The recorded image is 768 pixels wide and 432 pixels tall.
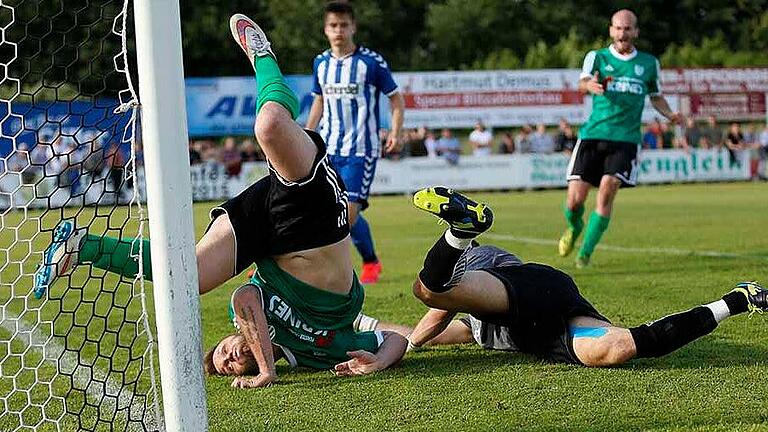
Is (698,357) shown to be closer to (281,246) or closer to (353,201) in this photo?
(281,246)

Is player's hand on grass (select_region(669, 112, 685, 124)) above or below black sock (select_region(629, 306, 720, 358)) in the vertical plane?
above

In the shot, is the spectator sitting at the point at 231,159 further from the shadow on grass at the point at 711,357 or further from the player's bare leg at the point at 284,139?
the player's bare leg at the point at 284,139

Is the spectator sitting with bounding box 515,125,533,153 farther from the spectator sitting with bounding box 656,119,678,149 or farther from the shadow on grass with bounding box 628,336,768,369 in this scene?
the shadow on grass with bounding box 628,336,768,369

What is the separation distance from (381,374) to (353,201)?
4.22 m

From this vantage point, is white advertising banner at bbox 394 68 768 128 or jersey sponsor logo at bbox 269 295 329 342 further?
white advertising banner at bbox 394 68 768 128

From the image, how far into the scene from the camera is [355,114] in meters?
9.37

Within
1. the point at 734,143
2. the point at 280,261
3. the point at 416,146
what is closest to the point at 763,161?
the point at 734,143

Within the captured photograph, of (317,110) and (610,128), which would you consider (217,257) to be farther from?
(610,128)

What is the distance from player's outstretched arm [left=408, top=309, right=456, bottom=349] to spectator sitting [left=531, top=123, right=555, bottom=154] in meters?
24.3

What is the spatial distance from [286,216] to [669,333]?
5.72 feet

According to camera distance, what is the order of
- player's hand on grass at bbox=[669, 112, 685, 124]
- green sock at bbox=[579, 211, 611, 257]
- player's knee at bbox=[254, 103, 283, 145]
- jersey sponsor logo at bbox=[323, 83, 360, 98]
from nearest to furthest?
player's knee at bbox=[254, 103, 283, 145]
jersey sponsor logo at bbox=[323, 83, 360, 98]
green sock at bbox=[579, 211, 611, 257]
player's hand on grass at bbox=[669, 112, 685, 124]

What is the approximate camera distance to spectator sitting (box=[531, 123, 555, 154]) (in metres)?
29.4

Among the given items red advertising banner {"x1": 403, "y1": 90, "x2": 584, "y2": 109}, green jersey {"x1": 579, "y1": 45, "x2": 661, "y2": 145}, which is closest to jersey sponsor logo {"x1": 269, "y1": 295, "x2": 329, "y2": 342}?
green jersey {"x1": 579, "y1": 45, "x2": 661, "y2": 145}

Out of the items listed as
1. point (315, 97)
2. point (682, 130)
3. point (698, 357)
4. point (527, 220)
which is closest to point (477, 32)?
point (682, 130)
